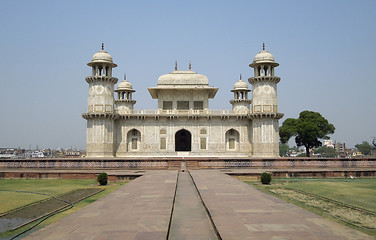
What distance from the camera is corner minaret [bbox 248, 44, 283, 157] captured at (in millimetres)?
33250

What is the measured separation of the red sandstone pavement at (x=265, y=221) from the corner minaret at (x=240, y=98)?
33.8 meters

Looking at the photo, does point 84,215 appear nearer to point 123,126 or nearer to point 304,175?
point 304,175

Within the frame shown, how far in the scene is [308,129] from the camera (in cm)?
4644

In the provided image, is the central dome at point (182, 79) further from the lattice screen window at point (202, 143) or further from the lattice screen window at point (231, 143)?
the lattice screen window at point (231, 143)

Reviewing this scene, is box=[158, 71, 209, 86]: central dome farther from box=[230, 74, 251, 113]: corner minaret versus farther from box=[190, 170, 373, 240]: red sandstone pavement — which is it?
box=[190, 170, 373, 240]: red sandstone pavement

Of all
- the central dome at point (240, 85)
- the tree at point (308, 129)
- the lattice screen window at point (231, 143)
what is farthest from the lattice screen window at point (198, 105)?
the tree at point (308, 129)

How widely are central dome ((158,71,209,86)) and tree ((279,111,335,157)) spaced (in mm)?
17260

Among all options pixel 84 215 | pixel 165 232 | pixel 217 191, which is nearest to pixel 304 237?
pixel 165 232

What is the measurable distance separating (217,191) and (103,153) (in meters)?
23.4

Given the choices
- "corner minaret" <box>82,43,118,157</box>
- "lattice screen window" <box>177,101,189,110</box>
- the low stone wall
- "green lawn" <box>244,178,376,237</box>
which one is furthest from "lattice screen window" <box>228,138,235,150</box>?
"green lawn" <box>244,178,376,237</box>

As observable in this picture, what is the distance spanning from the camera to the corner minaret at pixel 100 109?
1308 inches

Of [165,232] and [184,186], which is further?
[184,186]

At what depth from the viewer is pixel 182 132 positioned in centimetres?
4094

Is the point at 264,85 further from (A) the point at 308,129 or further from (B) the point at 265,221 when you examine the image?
(B) the point at 265,221
